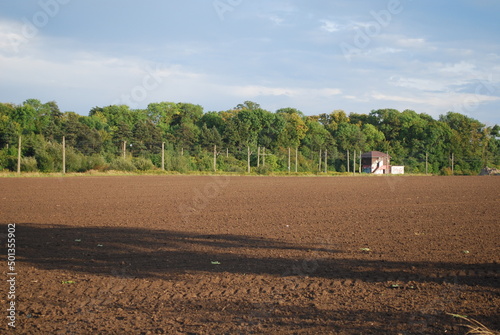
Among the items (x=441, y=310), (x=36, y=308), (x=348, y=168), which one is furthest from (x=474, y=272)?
(x=348, y=168)

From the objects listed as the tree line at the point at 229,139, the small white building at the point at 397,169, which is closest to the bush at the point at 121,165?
the tree line at the point at 229,139

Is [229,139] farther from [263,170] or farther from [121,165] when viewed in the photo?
[121,165]

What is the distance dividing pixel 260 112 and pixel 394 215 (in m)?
76.6

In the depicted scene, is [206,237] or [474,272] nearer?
[474,272]

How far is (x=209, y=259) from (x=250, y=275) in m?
1.38

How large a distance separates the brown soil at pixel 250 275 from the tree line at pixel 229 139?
4265cm

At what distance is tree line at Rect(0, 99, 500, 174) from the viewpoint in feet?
193

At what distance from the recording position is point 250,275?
7395 millimetres

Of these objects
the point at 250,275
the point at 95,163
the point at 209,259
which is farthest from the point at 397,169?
the point at 250,275

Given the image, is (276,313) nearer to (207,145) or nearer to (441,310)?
(441,310)

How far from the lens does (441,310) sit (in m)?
5.75

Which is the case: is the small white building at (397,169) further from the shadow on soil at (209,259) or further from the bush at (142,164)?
the shadow on soil at (209,259)

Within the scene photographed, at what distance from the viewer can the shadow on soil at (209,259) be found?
7.46 metres

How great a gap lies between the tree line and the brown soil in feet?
140
